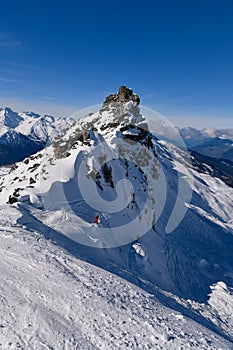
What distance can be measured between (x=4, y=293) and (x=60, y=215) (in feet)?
37.1

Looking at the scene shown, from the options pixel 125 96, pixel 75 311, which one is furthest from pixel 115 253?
pixel 125 96

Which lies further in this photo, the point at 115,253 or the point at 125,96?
the point at 125,96

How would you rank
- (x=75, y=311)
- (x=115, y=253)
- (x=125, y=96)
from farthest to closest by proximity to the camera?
(x=125, y=96)
(x=115, y=253)
(x=75, y=311)

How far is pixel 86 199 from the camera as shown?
26938mm

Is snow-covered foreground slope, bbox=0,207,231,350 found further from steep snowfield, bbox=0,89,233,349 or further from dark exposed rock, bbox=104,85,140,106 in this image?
dark exposed rock, bbox=104,85,140,106

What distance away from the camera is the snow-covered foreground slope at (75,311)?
32.1 feet

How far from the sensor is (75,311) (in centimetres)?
1123

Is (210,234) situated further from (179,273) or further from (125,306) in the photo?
(125,306)

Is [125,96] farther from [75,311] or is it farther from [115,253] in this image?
[75,311]

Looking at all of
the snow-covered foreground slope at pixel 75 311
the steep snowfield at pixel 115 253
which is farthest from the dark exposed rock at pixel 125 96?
the snow-covered foreground slope at pixel 75 311

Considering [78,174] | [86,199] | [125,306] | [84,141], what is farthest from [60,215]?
[84,141]

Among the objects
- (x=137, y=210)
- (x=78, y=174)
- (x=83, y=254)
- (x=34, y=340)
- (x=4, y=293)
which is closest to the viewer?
(x=34, y=340)

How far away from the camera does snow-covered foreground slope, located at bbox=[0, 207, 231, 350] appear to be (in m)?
9.79

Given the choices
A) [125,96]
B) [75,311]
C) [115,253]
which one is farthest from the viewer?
[125,96]
